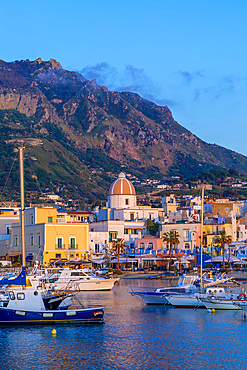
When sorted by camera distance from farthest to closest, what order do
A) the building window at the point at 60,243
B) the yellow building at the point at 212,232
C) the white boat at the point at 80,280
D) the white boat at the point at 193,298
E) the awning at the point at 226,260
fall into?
the yellow building at the point at 212,232 < the awning at the point at 226,260 < the building window at the point at 60,243 < the white boat at the point at 80,280 < the white boat at the point at 193,298

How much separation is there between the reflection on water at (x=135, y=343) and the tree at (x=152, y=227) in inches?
2193

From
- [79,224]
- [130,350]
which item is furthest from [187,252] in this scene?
[130,350]

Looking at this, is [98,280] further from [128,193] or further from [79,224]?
[128,193]

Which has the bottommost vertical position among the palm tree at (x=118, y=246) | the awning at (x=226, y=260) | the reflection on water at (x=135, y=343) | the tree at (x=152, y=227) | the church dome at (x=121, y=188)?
the reflection on water at (x=135, y=343)

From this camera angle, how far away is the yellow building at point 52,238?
79.8 meters

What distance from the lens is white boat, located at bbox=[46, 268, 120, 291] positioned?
57.8m

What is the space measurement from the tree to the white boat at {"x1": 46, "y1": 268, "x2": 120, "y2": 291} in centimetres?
3856

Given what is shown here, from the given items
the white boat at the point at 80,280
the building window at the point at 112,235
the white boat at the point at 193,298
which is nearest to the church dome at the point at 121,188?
the building window at the point at 112,235

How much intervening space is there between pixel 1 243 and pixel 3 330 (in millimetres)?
57214

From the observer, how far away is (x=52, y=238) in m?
80.2

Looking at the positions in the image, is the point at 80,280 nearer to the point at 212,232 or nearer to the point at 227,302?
the point at 227,302

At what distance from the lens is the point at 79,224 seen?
272 ft

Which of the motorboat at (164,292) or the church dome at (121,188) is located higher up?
the church dome at (121,188)

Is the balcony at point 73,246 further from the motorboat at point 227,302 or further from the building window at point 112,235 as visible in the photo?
the motorboat at point 227,302
